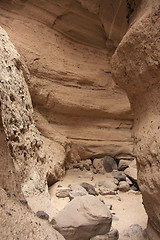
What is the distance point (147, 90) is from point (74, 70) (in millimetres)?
2945

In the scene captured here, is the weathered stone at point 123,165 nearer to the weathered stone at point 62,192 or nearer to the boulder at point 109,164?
the boulder at point 109,164

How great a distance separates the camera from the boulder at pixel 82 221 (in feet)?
5.17

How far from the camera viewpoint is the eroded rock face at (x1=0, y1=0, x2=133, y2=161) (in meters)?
3.98

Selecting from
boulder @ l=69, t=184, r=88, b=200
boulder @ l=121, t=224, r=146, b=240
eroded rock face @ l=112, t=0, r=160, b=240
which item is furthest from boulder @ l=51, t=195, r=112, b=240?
boulder @ l=69, t=184, r=88, b=200

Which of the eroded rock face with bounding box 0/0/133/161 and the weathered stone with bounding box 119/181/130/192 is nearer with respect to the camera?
the weathered stone with bounding box 119/181/130/192

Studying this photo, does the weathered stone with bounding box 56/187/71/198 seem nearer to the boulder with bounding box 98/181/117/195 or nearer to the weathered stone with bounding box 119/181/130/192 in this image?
the boulder with bounding box 98/181/117/195

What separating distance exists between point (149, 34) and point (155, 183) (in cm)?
112

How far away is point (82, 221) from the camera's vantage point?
1.62 meters

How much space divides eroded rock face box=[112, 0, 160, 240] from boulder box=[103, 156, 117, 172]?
2425mm

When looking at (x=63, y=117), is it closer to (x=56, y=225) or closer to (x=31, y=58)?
(x=31, y=58)

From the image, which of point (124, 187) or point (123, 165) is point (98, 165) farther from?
point (124, 187)

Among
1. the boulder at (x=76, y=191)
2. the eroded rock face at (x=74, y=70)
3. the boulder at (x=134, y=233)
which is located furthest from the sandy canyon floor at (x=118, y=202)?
the eroded rock face at (x=74, y=70)

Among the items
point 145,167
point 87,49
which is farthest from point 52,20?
point 145,167

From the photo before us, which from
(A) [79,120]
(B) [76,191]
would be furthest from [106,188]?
(A) [79,120]
